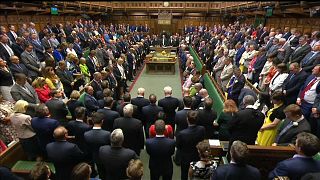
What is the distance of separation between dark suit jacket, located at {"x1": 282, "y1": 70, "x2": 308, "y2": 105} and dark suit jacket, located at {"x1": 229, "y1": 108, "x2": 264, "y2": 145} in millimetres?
2181

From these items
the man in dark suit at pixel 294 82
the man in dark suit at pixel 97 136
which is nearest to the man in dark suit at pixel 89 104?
the man in dark suit at pixel 97 136

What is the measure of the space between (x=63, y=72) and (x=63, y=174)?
3737 mm

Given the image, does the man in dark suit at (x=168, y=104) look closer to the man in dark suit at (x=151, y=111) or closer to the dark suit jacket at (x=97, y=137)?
the man in dark suit at (x=151, y=111)

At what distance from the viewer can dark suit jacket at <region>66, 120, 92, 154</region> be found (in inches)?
143

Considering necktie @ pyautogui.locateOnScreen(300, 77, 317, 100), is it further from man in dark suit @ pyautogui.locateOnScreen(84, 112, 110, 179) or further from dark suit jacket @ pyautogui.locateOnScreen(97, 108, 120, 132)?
man in dark suit @ pyautogui.locateOnScreen(84, 112, 110, 179)

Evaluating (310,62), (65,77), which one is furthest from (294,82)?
(65,77)

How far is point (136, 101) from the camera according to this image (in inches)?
199

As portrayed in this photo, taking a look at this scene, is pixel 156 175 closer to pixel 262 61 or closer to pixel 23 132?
pixel 23 132

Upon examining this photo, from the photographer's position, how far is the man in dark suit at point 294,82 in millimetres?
5130

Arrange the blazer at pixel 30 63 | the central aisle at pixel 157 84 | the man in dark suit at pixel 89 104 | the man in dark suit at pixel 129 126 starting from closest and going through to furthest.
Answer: the man in dark suit at pixel 129 126 → the man in dark suit at pixel 89 104 → the blazer at pixel 30 63 → the central aisle at pixel 157 84

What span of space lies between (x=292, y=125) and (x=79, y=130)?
111 inches

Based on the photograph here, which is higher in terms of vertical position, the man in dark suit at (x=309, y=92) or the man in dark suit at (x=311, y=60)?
the man in dark suit at (x=311, y=60)

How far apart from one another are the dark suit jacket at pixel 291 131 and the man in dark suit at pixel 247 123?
1.04 feet

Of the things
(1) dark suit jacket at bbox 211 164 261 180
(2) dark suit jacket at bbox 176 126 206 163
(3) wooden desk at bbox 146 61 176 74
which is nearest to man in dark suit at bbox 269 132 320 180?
(1) dark suit jacket at bbox 211 164 261 180
